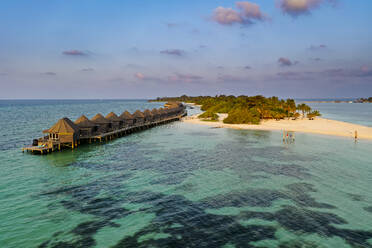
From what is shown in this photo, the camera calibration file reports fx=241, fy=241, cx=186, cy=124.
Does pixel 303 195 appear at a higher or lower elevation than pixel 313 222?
higher

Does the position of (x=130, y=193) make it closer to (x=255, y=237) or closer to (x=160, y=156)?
(x=255, y=237)

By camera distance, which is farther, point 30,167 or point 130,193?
point 30,167

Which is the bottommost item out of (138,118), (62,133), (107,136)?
(107,136)

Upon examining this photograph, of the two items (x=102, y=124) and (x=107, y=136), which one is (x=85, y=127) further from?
(x=107, y=136)

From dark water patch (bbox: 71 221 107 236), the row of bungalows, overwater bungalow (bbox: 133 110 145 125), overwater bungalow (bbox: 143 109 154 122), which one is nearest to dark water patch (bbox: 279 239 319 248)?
dark water patch (bbox: 71 221 107 236)

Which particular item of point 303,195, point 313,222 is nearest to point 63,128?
point 303,195

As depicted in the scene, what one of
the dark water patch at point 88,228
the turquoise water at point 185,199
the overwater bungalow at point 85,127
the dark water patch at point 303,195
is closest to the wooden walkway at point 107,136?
the overwater bungalow at point 85,127

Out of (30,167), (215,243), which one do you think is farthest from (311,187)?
(30,167)

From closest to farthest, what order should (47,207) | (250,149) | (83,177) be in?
1. (47,207)
2. (83,177)
3. (250,149)
